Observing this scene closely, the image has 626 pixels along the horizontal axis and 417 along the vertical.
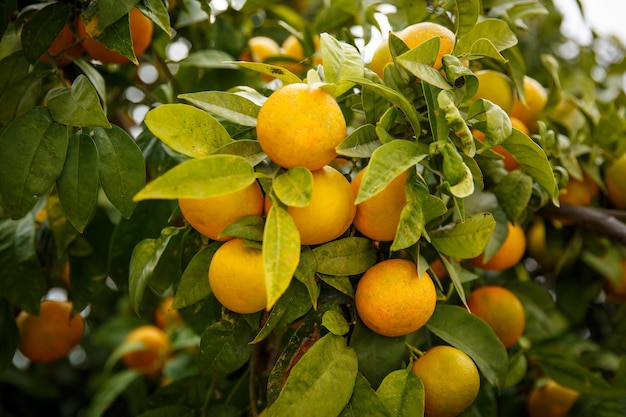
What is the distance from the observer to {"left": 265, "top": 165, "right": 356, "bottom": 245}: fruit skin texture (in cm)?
53

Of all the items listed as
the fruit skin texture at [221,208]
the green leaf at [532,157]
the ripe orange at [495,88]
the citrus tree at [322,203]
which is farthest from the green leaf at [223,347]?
the ripe orange at [495,88]

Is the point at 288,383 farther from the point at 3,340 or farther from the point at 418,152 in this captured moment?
the point at 3,340

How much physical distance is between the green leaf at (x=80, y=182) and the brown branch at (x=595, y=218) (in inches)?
27.7

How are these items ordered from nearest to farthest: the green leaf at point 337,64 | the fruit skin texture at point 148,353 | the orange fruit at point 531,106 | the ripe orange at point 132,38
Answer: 1. the green leaf at point 337,64
2. the ripe orange at point 132,38
3. the orange fruit at point 531,106
4. the fruit skin texture at point 148,353

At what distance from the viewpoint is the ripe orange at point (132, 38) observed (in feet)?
2.60

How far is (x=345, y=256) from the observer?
1.92ft

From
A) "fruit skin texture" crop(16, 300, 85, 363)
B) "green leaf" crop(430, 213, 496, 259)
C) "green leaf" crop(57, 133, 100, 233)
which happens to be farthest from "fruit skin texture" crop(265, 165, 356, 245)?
"fruit skin texture" crop(16, 300, 85, 363)

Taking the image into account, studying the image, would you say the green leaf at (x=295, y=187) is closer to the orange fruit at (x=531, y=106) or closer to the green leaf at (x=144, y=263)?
the green leaf at (x=144, y=263)

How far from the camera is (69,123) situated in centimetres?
Result: 64

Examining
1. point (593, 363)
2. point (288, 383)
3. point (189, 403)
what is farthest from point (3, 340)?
point (593, 363)

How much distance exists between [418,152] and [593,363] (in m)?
0.75

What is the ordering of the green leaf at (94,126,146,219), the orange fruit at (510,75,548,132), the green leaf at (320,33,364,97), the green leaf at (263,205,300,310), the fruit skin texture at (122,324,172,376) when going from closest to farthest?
the green leaf at (263,205,300,310) < the green leaf at (320,33,364,97) < the green leaf at (94,126,146,219) < the orange fruit at (510,75,548,132) < the fruit skin texture at (122,324,172,376)

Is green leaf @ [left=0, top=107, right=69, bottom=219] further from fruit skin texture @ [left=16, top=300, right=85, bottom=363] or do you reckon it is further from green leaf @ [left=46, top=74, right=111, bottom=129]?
fruit skin texture @ [left=16, top=300, right=85, bottom=363]

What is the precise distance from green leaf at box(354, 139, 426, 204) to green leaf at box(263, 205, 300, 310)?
65 millimetres
